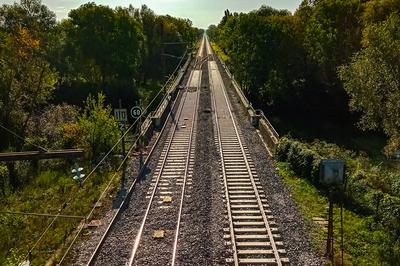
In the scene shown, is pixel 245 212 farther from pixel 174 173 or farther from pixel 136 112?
pixel 136 112

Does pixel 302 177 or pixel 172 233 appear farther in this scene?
pixel 302 177

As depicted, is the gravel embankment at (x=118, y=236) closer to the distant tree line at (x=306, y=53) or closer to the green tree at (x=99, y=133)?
the green tree at (x=99, y=133)

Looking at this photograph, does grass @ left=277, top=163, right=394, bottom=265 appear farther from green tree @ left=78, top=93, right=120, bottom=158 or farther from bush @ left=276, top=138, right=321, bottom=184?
green tree @ left=78, top=93, right=120, bottom=158

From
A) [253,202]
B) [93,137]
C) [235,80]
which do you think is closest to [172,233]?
[253,202]

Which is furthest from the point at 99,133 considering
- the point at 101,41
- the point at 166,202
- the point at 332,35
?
the point at 332,35

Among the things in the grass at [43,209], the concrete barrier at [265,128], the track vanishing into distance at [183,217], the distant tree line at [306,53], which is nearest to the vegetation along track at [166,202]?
the track vanishing into distance at [183,217]

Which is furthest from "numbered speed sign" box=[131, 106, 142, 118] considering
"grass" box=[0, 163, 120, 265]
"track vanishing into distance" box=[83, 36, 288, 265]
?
"grass" box=[0, 163, 120, 265]

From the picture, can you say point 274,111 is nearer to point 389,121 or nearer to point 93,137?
point 389,121

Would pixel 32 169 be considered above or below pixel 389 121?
below
